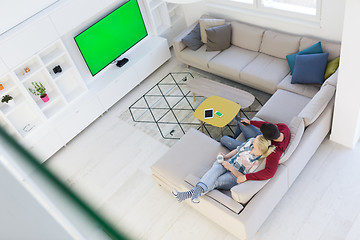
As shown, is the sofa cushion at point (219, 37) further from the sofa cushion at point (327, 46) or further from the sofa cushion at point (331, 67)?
the sofa cushion at point (331, 67)

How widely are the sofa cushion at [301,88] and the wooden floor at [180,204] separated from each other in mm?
632

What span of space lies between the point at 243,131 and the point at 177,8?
3.47 metres

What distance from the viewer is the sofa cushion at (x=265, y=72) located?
4.86 m

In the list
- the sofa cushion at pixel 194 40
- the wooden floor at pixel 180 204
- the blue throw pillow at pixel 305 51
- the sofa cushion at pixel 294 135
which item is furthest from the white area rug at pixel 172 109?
the sofa cushion at pixel 294 135

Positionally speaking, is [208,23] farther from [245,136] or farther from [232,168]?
[232,168]

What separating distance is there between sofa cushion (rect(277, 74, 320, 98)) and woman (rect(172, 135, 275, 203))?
132 centimetres

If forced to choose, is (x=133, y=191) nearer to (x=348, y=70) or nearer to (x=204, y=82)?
(x=204, y=82)

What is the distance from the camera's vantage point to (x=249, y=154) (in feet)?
11.6

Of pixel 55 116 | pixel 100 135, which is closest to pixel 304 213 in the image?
pixel 100 135

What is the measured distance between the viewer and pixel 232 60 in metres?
5.36

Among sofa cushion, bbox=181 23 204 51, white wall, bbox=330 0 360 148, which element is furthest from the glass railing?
sofa cushion, bbox=181 23 204 51

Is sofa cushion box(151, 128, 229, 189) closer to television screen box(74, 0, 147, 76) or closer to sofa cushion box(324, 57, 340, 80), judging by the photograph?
sofa cushion box(324, 57, 340, 80)

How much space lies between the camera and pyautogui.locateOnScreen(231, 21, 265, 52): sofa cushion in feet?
17.6

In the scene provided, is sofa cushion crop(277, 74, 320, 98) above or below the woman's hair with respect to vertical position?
below
